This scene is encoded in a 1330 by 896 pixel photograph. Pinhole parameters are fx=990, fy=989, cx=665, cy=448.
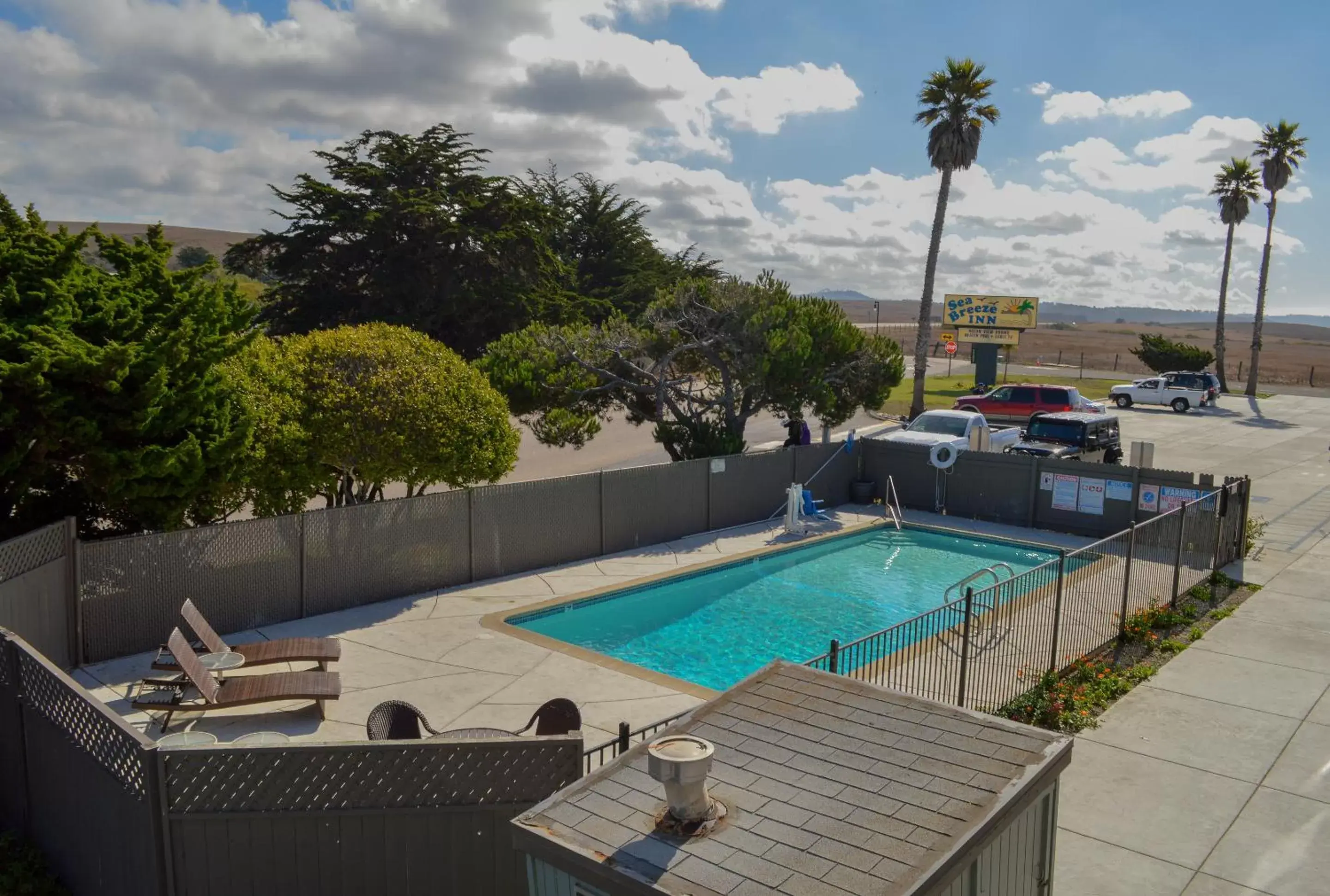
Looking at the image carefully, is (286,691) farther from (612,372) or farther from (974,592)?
(612,372)

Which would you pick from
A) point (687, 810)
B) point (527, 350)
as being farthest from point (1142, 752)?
point (527, 350)

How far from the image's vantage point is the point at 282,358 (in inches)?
574

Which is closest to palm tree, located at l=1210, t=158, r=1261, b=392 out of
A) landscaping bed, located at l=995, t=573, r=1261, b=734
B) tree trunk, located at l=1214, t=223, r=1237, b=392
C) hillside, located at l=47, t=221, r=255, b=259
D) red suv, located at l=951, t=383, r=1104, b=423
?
tree trunk, located at l=1214, t=223, r=1237, b=392

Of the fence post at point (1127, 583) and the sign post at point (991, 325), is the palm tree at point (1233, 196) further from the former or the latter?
the fence post at point (1127, 583)

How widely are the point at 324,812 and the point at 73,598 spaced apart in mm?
7170

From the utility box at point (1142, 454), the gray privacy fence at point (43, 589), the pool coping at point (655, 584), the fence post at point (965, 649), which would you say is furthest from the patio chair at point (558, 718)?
the utility box at point (1142, 454)

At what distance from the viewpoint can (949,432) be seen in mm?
24922

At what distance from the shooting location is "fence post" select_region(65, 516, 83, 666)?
11.5 meters

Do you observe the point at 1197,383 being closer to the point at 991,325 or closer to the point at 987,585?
the point at 991,325

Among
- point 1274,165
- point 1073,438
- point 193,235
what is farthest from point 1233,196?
point 193,235

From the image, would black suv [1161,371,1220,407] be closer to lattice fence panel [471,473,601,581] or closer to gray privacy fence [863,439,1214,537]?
gray privacy fence [863,439,1214,537]

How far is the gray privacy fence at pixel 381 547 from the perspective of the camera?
1216 centimetres

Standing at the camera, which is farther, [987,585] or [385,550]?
[987,585]

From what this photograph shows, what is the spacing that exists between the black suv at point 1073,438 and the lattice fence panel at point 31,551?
19.1 meters
